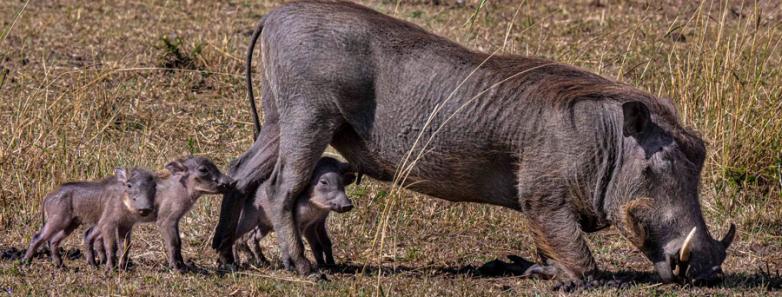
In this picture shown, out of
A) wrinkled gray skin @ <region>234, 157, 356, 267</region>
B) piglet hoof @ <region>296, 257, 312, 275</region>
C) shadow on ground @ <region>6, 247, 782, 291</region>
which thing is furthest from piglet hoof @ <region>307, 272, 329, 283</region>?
wrinkled gray skin @ <region>234, 157, 356, 267</region>

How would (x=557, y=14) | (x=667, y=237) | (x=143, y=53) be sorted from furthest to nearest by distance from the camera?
(x=557, y=14) < (x=143, y=53) < (x=667, y=237)

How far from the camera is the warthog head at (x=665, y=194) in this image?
18.0 ft

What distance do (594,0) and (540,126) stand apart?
5242mm

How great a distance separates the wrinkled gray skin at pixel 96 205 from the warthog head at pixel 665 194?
2073mm

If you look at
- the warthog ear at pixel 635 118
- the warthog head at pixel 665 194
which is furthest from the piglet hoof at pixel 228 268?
the warthog ear at pixel 635 118

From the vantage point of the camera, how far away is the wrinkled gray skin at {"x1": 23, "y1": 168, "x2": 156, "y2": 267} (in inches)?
221

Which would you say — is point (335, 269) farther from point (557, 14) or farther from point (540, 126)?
point (557, 14)

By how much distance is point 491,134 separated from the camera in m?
5.63

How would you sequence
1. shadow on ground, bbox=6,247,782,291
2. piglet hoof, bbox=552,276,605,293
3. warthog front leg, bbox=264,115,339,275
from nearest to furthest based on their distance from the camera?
1. piglet hoof, bbox=552,276,605,293
2. warthog front leg, bbox=264,115,339,275
3. shadow on ground, bbox=6,247,782,291

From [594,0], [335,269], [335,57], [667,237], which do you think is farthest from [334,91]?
[594,0]

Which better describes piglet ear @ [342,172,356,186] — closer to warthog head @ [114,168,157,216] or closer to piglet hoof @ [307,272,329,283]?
piglet hoof @ [307,272,329,283]

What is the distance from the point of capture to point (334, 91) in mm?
5629

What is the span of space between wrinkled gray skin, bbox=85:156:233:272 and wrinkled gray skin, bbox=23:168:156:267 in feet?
0.14

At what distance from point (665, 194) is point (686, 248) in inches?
9.8
